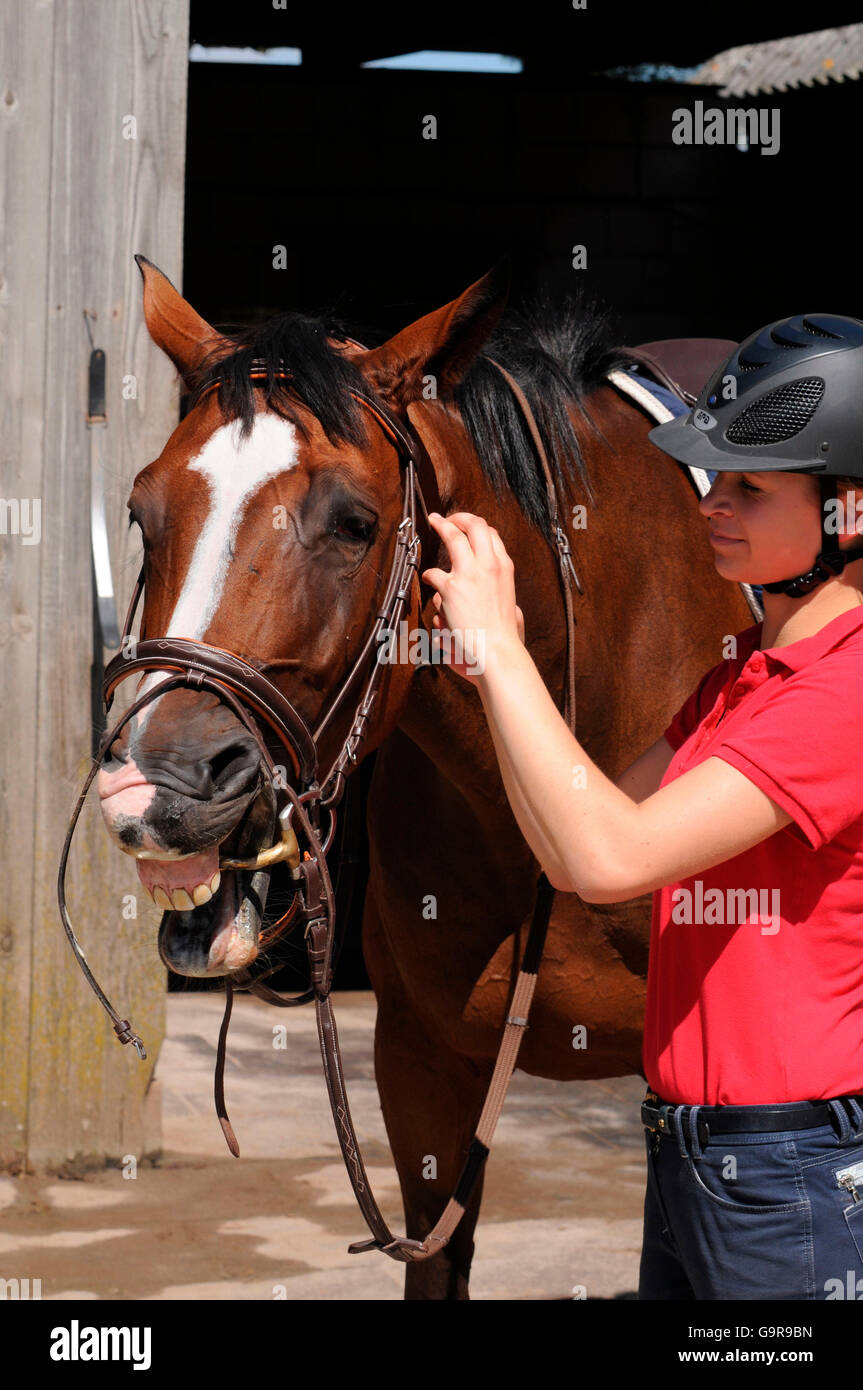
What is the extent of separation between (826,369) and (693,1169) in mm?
916

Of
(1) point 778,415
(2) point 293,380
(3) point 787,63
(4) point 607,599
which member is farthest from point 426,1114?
(3) point 787,63

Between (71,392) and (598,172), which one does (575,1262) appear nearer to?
(71,392)

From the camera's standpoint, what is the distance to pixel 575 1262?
147 inches

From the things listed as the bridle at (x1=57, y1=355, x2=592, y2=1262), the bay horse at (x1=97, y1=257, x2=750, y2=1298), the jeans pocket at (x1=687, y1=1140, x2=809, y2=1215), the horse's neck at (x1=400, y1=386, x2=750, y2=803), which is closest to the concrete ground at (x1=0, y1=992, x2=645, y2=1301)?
the bay horse at (x1=97, y1=257, x2=750, y2=1298)

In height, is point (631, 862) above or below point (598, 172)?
below

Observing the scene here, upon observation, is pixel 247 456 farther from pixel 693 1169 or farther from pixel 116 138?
pixel 116 138

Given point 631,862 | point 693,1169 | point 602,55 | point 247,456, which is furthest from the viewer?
point 602,55

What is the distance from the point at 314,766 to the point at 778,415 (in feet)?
2.24

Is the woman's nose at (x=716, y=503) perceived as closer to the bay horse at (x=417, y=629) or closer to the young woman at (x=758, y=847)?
the young woman at (x=758, y=847)

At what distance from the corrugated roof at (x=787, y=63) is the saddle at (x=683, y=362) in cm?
347

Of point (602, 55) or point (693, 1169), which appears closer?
point (693, 1169)
